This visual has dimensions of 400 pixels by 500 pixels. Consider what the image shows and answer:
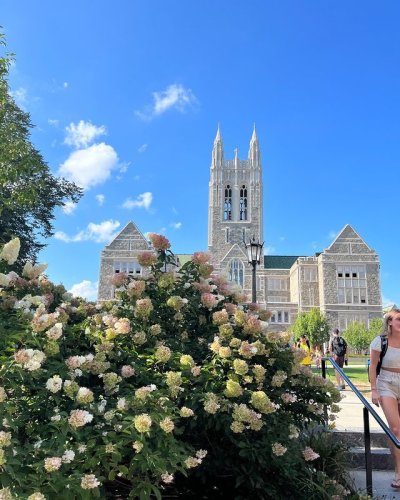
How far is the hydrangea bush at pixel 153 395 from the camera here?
223 centimetres

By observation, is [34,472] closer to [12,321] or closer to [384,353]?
[12,321]

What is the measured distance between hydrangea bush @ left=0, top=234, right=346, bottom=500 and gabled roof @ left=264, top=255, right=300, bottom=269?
1863 inches

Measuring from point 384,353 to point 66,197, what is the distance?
81.0 feet

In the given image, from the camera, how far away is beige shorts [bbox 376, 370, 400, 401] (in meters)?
4.28

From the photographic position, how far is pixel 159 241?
381cm

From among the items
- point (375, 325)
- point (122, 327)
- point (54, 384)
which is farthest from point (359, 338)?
point (54, 384)

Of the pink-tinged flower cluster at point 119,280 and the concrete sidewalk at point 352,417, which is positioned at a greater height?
the pink-tinged flower cluster at point 119,280

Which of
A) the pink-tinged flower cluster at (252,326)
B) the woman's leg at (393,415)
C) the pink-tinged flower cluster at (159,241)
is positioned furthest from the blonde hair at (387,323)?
the pink-tinged flower cluster at (159,241)

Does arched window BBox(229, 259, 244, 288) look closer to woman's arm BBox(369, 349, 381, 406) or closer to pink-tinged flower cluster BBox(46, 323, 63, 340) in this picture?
woman's arm BBox(369, 349, 381, 406)

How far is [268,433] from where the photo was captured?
3008mm

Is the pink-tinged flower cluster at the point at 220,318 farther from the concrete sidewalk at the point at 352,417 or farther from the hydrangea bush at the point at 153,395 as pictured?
the concrete sidewalk at the point at 352,417

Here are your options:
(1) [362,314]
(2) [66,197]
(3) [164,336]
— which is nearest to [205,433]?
(3) [164,336]

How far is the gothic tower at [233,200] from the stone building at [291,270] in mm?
124

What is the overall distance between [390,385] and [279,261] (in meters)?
48.6
